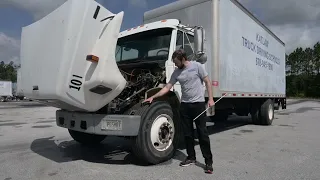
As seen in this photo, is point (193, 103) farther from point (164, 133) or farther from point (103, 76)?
point (103, 76)

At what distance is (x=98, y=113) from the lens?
5.20m

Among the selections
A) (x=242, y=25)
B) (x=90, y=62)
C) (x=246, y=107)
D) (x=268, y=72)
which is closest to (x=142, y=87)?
(x=90, y=62)

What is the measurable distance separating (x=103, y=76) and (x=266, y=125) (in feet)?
27.3

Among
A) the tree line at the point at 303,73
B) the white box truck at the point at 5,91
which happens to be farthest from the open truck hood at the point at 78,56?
the tree line at the point at 303,73

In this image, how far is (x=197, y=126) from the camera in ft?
16.0

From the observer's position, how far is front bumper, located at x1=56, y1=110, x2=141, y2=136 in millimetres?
4754

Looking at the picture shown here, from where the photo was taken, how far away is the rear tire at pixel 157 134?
4.92 m

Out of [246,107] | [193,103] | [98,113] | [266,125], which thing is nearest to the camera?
[193,103]

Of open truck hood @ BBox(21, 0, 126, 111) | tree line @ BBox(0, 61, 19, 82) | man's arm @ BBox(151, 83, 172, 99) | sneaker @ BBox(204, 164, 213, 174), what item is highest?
tree line @ BBox(0, 61, 19, 82)

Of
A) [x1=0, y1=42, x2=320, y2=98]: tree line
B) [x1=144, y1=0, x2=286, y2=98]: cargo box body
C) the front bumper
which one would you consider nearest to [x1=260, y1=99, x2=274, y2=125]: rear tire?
[x1=144, y1=0, x2=286, y2=98]: cargo box body

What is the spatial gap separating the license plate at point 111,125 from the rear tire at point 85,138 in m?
2.12

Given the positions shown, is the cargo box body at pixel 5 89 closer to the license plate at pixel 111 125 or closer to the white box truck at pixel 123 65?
the white box truck at pixel 123 65

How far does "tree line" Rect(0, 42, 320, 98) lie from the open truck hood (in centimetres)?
7157

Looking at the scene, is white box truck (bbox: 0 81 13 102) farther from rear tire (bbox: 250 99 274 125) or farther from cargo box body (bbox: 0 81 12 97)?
rear tire (bbox: 250 99 274 125)
